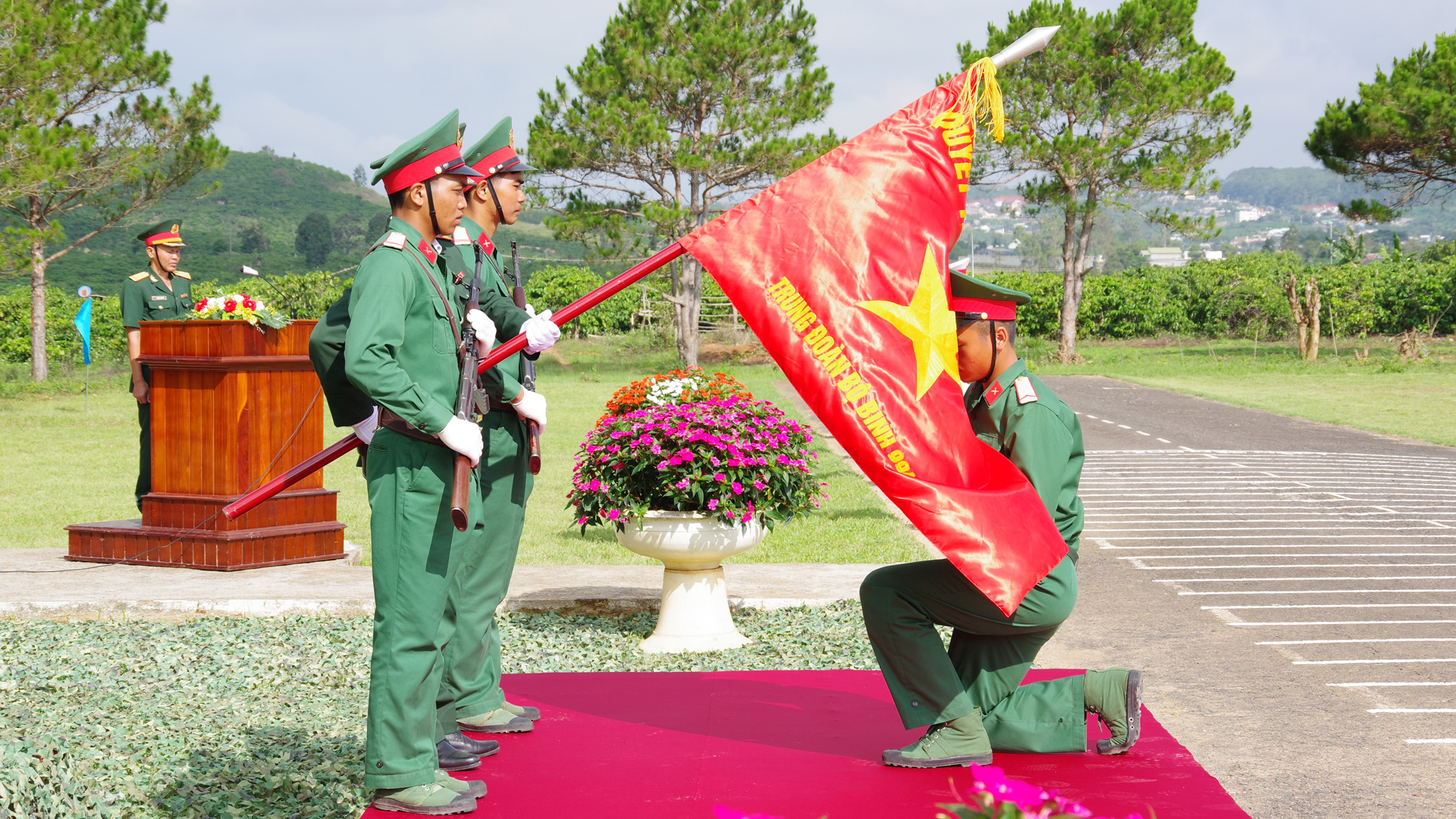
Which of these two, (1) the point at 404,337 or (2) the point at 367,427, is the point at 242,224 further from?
(1) the point at 404,337

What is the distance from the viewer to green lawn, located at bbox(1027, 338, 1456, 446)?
18094 mm

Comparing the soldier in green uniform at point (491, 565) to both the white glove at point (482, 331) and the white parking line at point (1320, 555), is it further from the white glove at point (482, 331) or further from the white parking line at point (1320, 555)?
the white parking line at point (1320, 555)

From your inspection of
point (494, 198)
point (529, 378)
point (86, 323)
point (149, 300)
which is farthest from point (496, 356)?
point (86, 323)

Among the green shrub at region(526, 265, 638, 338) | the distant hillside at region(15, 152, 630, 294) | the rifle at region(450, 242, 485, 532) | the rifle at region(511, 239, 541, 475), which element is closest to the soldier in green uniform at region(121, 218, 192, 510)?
the rifle at region(511, 239, 541, 475)

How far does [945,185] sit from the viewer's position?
3.83 metres

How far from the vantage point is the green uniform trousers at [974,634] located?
3.73 m

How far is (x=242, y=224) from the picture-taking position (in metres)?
94.9

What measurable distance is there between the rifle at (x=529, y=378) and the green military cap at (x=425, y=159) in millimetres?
623

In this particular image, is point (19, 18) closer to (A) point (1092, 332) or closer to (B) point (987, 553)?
(B) point (987, 553)

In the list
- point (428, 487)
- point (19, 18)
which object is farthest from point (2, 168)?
point (428, 487)

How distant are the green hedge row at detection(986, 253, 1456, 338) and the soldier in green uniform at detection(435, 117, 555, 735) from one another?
35.0m

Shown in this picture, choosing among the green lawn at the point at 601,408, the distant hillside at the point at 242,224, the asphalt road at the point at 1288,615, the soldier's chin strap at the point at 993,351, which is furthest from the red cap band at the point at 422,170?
the distant hillside at the point at 242,224

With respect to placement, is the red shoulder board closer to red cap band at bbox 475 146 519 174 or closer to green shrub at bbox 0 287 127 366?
red cap band at bbox 475 146 519 174

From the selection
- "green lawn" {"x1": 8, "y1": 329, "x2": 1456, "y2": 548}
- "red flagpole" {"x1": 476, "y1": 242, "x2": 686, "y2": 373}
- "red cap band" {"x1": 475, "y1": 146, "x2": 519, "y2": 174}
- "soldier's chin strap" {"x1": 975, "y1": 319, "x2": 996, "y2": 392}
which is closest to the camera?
"red flagpole" {"x1": 476, "y1": 242, "x2": 686, "y2": 373}
